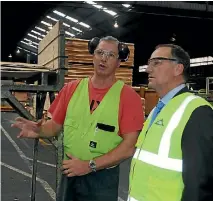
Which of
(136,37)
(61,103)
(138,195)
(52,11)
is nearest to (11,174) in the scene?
(61,103)

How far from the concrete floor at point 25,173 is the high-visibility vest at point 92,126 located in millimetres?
3176

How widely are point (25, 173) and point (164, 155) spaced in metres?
5.89

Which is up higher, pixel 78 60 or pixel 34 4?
pixel 34 4

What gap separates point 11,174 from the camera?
24.3 feet

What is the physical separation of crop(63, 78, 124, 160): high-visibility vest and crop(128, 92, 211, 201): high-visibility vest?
25.1 inches

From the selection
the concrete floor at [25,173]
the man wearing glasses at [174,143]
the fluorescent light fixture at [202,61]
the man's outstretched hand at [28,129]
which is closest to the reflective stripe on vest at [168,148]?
the man wearing glasses at [174,143]

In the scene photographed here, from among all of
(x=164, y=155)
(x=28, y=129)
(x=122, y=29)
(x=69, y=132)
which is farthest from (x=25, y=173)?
(x=122, y=29)

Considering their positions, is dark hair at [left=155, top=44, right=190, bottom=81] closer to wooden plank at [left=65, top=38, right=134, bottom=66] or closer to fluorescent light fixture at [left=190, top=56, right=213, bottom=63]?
wooden plank at [left=65, top=38, right=134, bottom=66]

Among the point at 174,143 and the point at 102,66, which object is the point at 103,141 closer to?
the point at 102,66

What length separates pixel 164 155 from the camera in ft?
7.00

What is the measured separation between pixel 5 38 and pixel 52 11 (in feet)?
41.1

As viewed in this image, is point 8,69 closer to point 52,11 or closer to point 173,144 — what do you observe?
point 173,144

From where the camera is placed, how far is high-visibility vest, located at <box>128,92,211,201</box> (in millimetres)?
2084

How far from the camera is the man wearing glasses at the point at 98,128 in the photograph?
2934 mm
